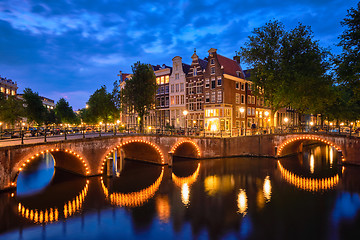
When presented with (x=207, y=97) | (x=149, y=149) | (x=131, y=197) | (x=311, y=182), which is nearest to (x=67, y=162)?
(x=149, y=149)

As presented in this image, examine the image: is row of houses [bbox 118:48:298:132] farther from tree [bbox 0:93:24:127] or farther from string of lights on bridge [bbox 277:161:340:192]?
tree [bbox 0:93:24:127]

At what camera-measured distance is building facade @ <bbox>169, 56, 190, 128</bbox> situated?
51.9 meters

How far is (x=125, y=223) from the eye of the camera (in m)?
14.8

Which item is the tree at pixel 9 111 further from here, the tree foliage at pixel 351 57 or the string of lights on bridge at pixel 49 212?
the tree foliage at pixel 351 57

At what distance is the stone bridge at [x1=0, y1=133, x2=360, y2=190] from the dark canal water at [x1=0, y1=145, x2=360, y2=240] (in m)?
1.79

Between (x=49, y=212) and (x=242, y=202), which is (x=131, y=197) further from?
(x=242, y=202)

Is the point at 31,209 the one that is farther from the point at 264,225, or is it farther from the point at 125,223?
the point at 264,225

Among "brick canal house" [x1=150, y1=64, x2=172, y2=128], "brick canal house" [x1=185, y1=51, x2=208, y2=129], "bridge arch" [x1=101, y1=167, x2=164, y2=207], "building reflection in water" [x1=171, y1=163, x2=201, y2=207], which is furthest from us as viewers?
"brick canal house" [x1=150, y1=64, x2=172, y2=128]

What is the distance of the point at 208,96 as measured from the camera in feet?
157

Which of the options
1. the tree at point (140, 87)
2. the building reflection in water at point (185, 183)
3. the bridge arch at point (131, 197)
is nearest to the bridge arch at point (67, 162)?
the bridge arch at point (131, 197)

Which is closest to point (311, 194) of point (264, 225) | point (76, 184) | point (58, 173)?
point (264, 225)

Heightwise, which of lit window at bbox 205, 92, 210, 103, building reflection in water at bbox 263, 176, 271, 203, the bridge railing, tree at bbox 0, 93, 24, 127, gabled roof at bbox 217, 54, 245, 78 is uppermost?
gabled roof at bbox 217, 54, 245, 78

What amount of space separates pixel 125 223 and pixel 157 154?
16466 millimetres

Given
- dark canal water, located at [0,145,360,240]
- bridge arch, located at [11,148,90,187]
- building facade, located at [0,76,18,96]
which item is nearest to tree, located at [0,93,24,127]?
bridge arch, located at [11,148,90,187]
